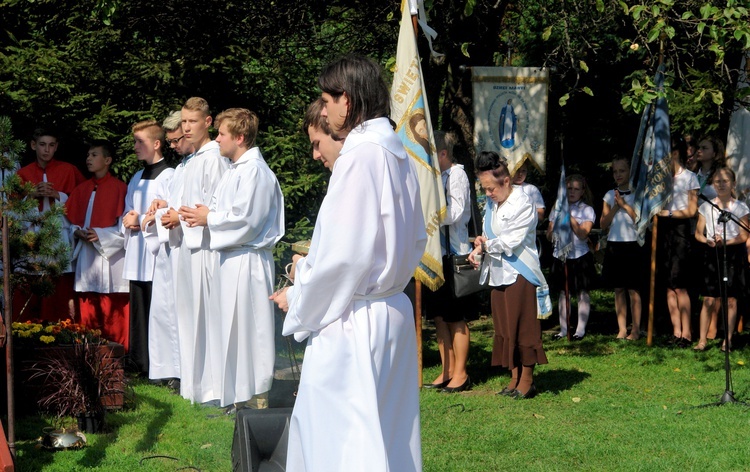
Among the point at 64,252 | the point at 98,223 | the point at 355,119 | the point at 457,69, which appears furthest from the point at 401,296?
the point at 457,69

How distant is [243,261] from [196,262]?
23.4 inches

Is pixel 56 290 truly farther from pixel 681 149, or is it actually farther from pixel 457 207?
pixel 681 149

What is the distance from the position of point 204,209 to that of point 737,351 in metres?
6.19

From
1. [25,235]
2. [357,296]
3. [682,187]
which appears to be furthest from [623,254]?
[357,296]

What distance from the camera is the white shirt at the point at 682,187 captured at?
439 inches

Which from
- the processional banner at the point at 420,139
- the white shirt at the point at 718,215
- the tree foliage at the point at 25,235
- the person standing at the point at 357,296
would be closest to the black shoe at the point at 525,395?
the processional banner at the point at 420,139

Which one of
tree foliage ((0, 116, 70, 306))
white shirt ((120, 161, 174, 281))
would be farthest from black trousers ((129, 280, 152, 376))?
tree foliage ((0, 116, 70, 306))

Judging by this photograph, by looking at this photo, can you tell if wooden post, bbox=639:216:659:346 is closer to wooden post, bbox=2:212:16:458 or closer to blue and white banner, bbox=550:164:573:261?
blue and white banner, bbox=550:164:573:261

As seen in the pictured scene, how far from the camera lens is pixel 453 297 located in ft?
29.2

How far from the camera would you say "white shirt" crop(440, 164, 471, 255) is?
29.1 ft

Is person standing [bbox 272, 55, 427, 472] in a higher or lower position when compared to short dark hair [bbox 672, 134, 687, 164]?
lower

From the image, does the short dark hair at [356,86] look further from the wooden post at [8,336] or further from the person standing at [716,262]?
the person standing at [716,262]

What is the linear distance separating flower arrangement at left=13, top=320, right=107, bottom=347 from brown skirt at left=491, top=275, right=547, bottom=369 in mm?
3323

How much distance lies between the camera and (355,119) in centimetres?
403
